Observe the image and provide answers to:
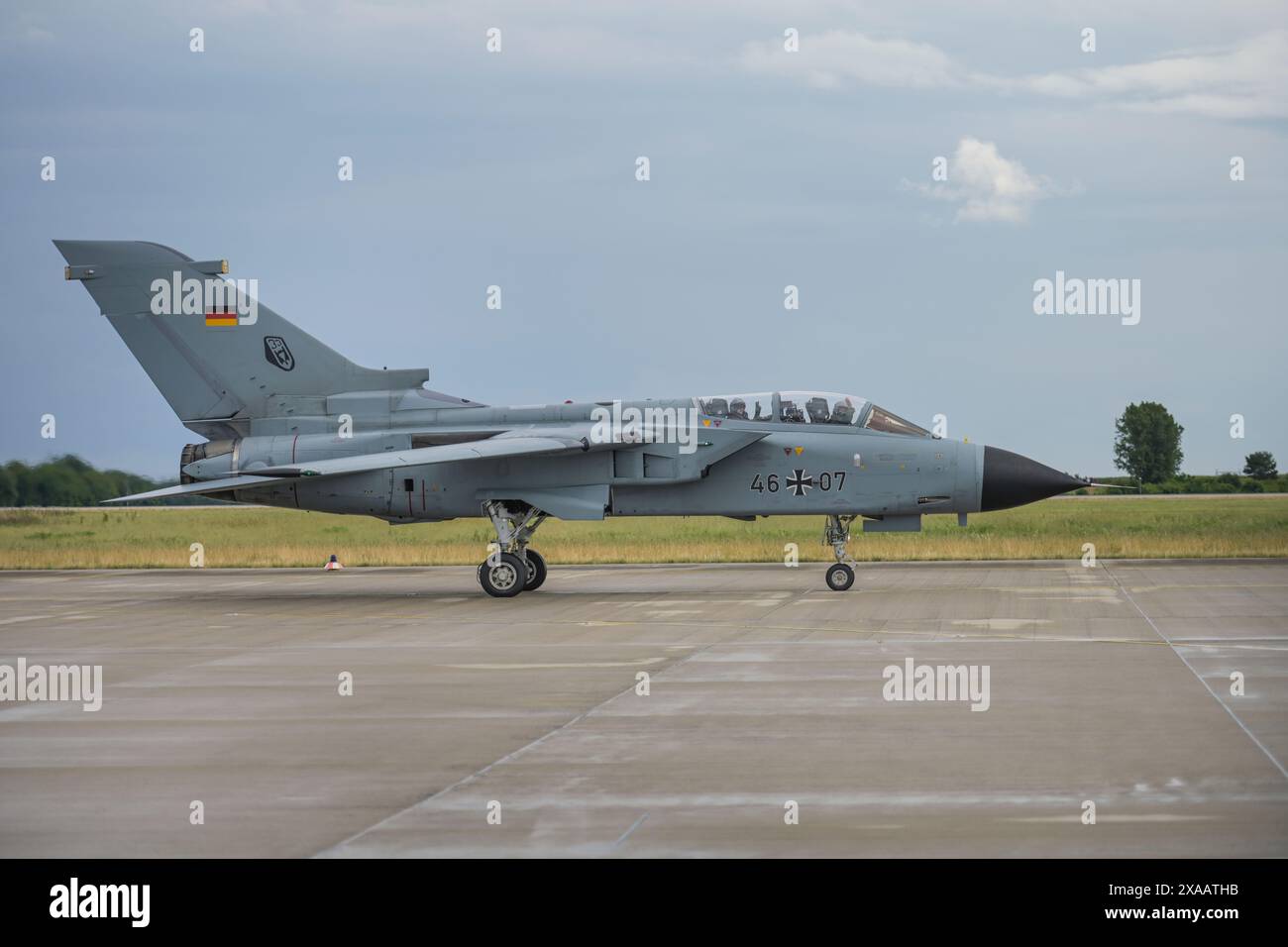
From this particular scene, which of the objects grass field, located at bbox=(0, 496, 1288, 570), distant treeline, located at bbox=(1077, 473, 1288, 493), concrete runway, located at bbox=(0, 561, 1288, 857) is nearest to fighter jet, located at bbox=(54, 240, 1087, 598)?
concrete runway, located at bbox=(0, 561, 1288, 857)

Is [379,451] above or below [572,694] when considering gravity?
above

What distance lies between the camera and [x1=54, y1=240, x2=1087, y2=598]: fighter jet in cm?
2067

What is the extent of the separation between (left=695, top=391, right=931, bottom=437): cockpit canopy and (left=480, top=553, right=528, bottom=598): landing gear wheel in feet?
12.2

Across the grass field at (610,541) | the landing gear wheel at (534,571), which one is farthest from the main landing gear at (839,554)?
the grass field at (610,541)

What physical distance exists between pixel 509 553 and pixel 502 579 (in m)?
0.48

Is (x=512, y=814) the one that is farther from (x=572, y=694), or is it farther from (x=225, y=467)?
(x=225, y=467)

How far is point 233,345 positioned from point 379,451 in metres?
3.03

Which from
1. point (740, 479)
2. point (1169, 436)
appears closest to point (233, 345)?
point (740, 479)

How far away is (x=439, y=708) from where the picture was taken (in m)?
10.5

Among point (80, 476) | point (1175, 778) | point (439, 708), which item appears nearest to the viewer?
point (1175, 778)

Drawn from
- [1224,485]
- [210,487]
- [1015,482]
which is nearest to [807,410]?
[1015,482]

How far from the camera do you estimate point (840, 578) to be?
20688mm

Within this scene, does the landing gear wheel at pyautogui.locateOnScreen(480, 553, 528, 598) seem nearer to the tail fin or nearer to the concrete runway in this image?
the concrete runway

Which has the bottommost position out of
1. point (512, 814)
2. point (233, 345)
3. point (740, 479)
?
point (512, 814)
